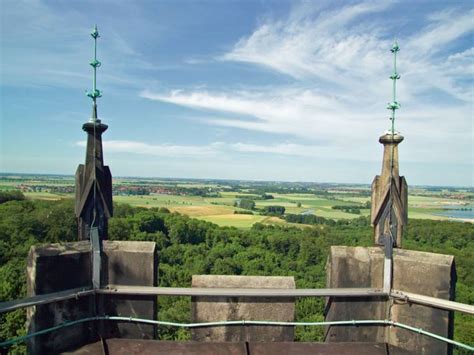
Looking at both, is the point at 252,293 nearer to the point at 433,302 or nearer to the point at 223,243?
the point at 433,302

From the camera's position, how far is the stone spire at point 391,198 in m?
3.42

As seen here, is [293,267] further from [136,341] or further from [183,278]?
[136,341]

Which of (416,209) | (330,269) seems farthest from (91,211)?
(416,209)

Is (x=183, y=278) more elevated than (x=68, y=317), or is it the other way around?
(x=68, y=317)

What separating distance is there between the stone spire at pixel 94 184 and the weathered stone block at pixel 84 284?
0.23m

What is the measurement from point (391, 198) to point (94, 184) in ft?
8.84

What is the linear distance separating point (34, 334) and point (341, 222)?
8213 cm

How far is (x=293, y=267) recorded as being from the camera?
Result: 59.1 meters

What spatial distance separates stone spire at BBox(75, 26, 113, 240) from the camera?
338cm

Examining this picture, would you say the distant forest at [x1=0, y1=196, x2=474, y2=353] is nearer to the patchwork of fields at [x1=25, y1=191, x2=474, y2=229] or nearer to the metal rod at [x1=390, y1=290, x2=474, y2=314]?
the patchwork of fields at [x1=25, y1=191, x2=474, y2=229]

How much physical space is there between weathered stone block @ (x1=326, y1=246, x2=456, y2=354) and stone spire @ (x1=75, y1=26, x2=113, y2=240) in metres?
2.15

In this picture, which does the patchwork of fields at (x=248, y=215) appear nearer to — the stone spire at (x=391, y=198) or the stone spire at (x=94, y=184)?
the stone spire at (x=94, y=184)

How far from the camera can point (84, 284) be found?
3.36 metres

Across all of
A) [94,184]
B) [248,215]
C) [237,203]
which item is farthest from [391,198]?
[237,203]
